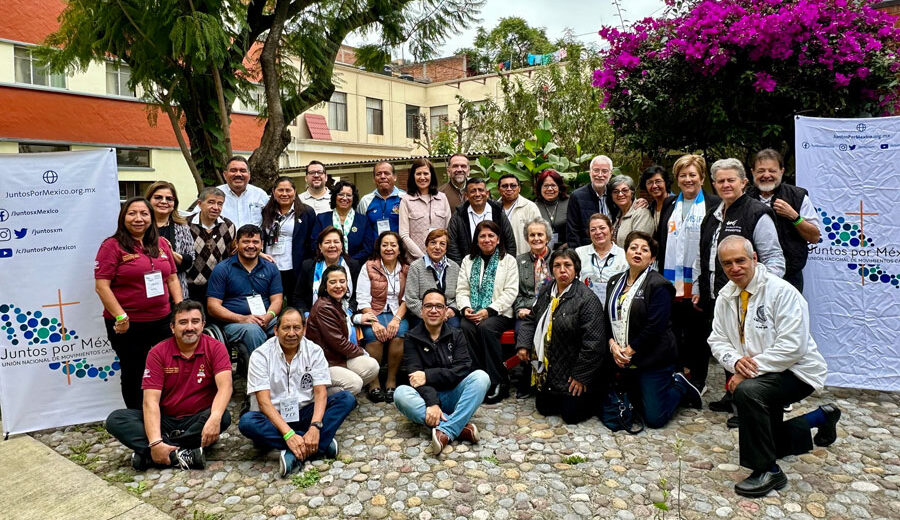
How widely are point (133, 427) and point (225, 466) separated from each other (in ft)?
2.15

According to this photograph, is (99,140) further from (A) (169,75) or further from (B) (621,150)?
(B) (621,150)

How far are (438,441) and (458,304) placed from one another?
5.35 feet

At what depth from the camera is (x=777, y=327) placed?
348 cm

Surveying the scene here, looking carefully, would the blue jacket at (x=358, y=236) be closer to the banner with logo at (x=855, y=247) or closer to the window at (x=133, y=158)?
the banner with logo at (x=855, y=247)

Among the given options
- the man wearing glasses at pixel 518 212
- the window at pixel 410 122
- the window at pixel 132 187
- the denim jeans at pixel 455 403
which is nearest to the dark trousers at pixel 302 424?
the denim jeans at pixel 455 403

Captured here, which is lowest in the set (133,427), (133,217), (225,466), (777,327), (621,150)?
(225,466)

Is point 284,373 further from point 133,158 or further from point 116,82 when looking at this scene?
point 116,82

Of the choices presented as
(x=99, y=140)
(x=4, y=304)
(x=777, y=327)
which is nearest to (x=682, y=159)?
(x=777, y=327)

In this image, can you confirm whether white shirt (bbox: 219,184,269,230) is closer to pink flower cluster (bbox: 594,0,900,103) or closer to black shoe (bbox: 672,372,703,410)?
black shoe (bbox: 672,372,703,410)

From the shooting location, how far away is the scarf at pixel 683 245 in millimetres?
4849

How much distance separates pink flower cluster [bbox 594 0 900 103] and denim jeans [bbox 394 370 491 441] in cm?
374

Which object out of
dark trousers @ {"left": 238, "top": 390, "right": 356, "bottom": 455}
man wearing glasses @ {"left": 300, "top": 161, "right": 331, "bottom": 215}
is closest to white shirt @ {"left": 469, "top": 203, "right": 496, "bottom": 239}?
man wearing glasses @ {"left": 300, "top": 161, "right": 331, "bottom": 215}

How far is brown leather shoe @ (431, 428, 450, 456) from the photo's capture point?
3992 millimetres

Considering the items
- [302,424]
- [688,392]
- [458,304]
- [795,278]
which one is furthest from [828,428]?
[302,424]
